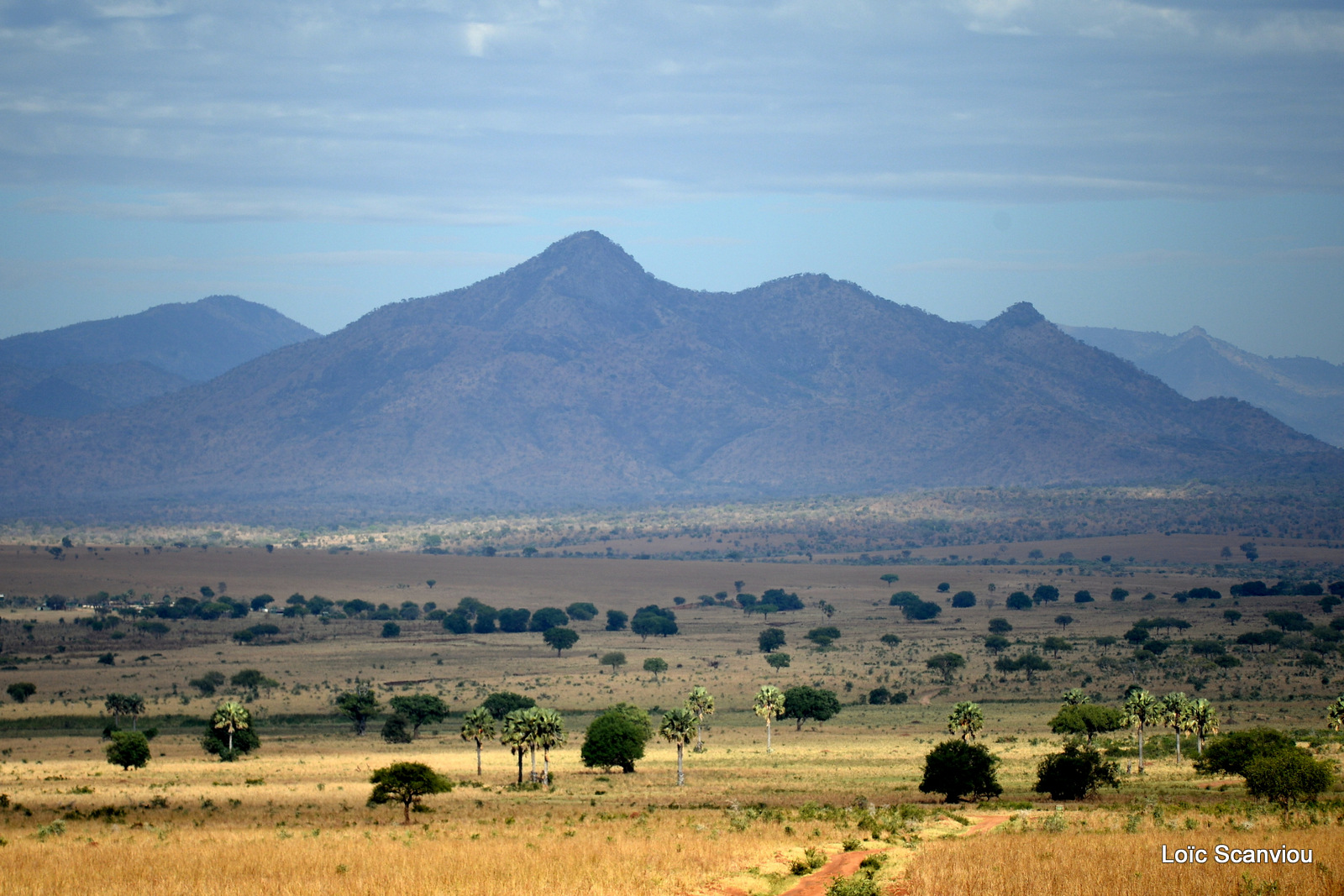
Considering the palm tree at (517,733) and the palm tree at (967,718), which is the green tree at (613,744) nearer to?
the palm tree at (517,733)

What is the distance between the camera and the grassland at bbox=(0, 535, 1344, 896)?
97.3 feet

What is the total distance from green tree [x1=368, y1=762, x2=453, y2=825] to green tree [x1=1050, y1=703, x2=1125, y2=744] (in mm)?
29738

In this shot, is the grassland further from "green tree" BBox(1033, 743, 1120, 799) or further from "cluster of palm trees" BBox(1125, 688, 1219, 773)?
"cluster of palm trees" BBox(1125, 688, 1219, 773)

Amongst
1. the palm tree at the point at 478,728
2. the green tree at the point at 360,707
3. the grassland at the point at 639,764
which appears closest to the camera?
the grassland at the point at 639,764

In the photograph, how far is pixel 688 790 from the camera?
48344 mm

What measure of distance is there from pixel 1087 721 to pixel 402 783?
3194 centimetres

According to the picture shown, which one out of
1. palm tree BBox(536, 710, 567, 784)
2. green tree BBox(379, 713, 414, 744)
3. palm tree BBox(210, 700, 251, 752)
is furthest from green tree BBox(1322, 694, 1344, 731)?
palm tree BBox(210, 700, 251, 752)

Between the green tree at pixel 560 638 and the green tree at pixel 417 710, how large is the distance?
36.9m

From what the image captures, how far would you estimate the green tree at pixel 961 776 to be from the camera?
43.8 meters

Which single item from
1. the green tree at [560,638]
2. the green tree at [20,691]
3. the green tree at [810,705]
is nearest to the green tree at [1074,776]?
the green tree at [810,705]

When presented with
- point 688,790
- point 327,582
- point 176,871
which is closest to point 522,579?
point 327,582

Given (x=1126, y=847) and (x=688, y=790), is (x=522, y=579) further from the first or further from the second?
(x=1126, y=847)

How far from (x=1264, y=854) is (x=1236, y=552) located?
170729 mm

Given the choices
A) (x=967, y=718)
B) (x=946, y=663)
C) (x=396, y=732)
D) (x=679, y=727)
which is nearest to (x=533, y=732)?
(x=679, y=727)
